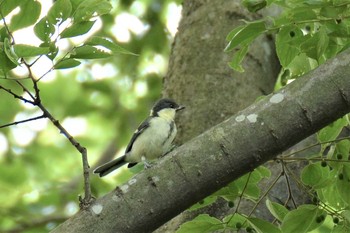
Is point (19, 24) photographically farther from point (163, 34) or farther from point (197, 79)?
point (163, 34)

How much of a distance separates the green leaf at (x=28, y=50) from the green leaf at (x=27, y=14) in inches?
18.4

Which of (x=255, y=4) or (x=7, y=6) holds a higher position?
(x=7, y=6)

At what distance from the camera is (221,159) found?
2.73 meters

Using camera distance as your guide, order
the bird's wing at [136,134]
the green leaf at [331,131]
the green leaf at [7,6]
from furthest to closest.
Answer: the bird's wing at [136,134], the green leaf at [331,131], the green leaf at [7,6]

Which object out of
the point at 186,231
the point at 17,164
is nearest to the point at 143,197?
the point at 186,231

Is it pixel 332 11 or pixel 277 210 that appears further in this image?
pixel 277 210

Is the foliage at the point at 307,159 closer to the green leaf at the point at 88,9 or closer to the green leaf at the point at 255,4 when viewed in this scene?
the green leaf at the point at 255,4

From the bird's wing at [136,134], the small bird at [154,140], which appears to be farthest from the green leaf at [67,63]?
the bird's wing at [136,134]

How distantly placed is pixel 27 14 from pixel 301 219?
149cm

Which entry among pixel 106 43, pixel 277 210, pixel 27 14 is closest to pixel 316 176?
pixel 277 210

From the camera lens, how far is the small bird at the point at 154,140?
456 cm

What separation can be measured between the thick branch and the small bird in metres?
1.75

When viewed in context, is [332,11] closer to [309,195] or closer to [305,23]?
[305,23]

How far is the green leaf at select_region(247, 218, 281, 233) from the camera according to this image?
2.97 metres
